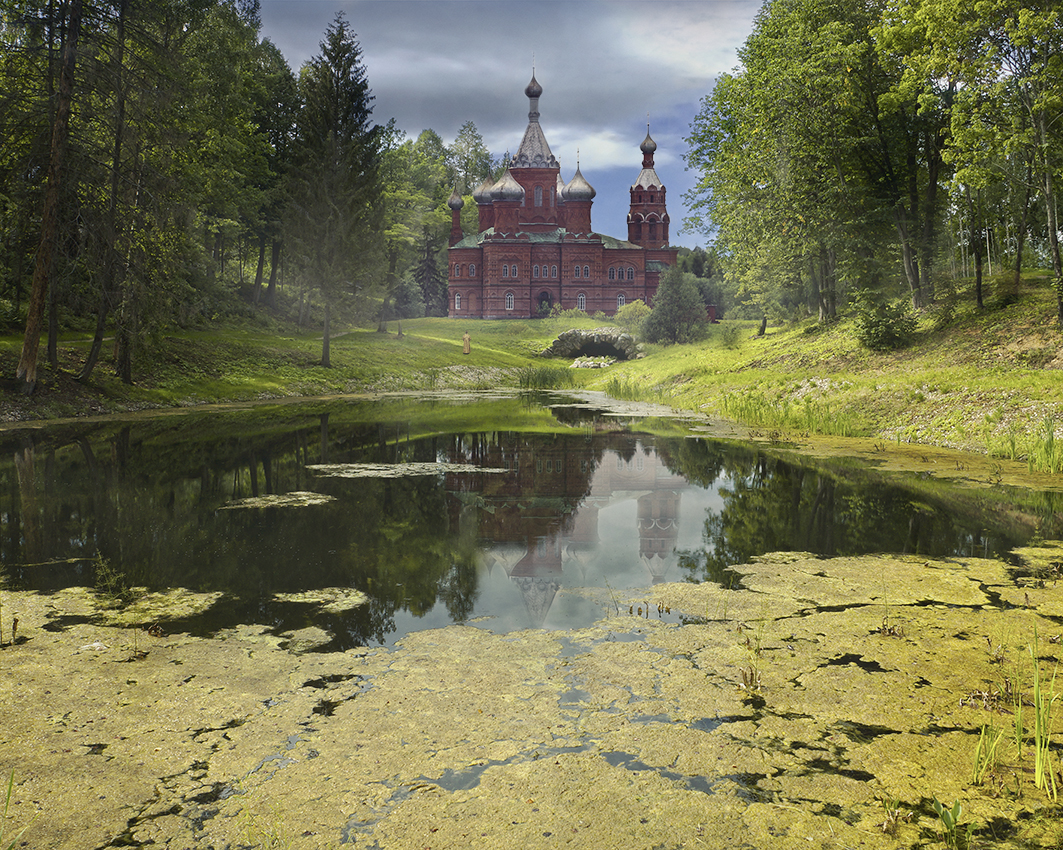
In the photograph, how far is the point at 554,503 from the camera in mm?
10172

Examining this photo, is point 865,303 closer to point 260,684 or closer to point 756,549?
point 756,549

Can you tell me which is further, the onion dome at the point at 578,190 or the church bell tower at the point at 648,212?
the church bell tower at the point at 648,212

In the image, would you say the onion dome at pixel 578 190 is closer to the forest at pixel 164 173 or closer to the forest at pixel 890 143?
the forest at pixel 164 173

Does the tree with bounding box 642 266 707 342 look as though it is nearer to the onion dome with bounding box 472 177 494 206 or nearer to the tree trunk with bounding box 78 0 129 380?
the tree trunk with bounding box 78 0 129 380

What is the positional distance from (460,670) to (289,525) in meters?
4.50

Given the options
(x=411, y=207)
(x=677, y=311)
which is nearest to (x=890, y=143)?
(x=677, y=311)

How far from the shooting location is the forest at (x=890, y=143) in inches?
718

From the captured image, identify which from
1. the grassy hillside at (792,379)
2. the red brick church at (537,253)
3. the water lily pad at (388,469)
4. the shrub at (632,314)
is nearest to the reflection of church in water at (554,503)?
the water lily pad at (388,469)

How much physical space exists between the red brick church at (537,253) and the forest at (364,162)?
108 ft

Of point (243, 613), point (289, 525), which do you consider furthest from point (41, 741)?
point (289, 525)

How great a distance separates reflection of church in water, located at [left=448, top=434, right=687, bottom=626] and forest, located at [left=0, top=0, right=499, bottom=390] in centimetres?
1226

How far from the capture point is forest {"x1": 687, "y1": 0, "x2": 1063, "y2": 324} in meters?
18.2

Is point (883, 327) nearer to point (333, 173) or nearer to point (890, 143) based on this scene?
point (890, 143)

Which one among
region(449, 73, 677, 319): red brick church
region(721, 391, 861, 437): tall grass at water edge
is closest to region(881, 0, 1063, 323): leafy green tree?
region(721, 391, 861, 437): tall grass at water edge
